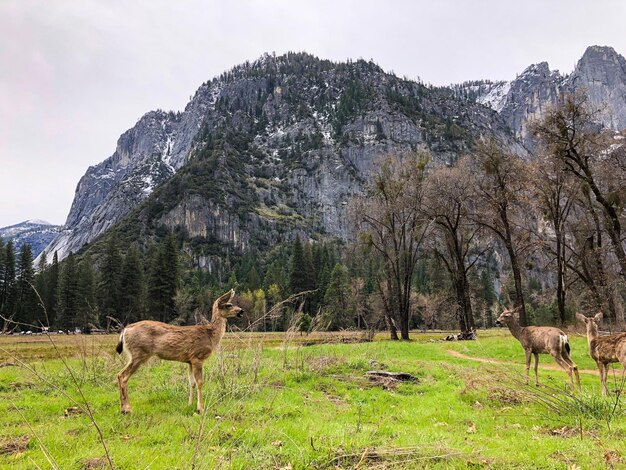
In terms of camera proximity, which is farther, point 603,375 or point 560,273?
point 560,273

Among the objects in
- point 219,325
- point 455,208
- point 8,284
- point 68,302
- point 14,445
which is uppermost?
point 455,208

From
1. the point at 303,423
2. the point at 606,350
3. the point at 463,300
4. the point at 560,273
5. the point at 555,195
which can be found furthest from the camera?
the point at 463,300

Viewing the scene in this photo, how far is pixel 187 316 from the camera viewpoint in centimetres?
6412

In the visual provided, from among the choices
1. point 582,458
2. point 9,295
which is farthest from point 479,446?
point 9,295

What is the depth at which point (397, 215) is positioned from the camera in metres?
30.2

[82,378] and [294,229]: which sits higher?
[294,229]

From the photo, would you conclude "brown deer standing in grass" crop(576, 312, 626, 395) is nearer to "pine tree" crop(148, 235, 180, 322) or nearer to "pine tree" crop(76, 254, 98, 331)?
"pine tree" crop(148, 235, 180, 322)

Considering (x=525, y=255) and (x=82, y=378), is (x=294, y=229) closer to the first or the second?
(x=525, y=255)

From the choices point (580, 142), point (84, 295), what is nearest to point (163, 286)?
point (84, 295)

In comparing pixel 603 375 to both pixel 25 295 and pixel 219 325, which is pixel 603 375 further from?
pixel 25 295

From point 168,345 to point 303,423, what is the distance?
2.84 metres

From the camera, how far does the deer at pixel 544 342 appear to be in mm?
10688

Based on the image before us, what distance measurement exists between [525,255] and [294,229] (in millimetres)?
153597

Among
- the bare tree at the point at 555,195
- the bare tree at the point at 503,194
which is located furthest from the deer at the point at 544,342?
the bare tree at the point at 503,194
